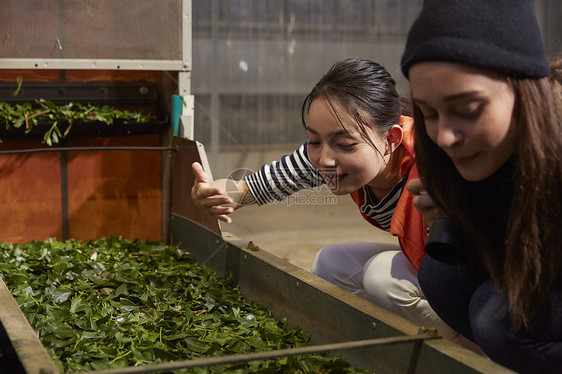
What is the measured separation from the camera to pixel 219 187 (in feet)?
5.97

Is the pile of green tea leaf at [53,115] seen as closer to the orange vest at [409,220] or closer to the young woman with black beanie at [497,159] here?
the orange vest at [409,220]

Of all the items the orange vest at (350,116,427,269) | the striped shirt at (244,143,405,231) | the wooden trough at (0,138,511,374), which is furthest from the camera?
the striped shirt at (244,143,405,231)

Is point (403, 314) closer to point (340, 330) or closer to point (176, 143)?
point (340, 330)

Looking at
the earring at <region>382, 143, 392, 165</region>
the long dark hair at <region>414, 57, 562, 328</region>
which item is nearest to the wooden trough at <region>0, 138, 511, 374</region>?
the long dark hair at <region>414, 57, 562, 328</region>

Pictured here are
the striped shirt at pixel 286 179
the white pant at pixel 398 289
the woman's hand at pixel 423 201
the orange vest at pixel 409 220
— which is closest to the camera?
the woman's hand at pixel 423 201

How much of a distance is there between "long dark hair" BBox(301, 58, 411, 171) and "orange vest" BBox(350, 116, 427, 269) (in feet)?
0.17

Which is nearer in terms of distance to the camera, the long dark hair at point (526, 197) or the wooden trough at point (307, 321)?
the long dark hair at point (526, 197)

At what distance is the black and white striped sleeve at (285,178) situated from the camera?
1944 mm

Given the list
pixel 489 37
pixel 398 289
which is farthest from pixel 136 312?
pixel 489 37

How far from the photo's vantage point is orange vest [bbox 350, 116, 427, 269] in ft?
5.40

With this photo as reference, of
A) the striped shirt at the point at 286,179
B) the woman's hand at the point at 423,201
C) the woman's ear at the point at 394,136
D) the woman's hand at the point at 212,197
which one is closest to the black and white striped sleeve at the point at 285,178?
the striped shirt at the point at 286,179

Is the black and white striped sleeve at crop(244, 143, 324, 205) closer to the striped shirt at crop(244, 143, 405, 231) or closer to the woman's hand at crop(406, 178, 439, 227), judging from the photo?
the striped shirt at crop(244, 143, 405, 231)

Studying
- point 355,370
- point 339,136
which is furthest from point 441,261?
point 339,136

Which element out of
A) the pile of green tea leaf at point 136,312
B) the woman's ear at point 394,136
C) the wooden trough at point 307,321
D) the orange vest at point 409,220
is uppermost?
the woman's ear at point 394,136
